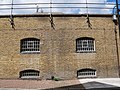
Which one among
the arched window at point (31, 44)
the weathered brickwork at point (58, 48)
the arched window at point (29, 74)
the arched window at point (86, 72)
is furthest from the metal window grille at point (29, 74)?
the arched window at point (86, 72)

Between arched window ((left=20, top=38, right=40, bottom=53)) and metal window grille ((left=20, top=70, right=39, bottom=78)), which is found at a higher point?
arched window ((left=20, top=38, right=40, bottom=53))

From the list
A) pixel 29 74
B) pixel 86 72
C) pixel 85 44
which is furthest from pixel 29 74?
pixel 85 44

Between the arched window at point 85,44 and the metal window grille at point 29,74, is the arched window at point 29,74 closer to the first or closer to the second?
the metal window grille at point 29,74

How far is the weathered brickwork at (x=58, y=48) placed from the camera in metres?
20.0

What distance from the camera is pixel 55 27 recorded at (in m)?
20.3

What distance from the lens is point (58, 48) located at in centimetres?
2016

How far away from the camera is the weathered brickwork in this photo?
20.0m

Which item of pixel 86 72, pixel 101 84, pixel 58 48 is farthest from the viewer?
pixel 86 72

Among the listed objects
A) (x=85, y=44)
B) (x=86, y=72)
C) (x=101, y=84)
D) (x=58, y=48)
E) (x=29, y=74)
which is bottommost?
(x=101, y=84)

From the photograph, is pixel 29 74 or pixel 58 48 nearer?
pixel 58 48

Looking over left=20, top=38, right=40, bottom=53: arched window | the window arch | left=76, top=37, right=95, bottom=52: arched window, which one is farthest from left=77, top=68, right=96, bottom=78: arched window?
left=20, top=38, right=40, bottom=53: arched window

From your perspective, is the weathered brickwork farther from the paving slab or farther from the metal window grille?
the paving slab

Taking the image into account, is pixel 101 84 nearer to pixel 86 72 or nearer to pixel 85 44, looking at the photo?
pixel 86 72

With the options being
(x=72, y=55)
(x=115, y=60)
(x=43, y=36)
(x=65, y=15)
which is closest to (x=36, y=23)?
(x=43, y=36)
